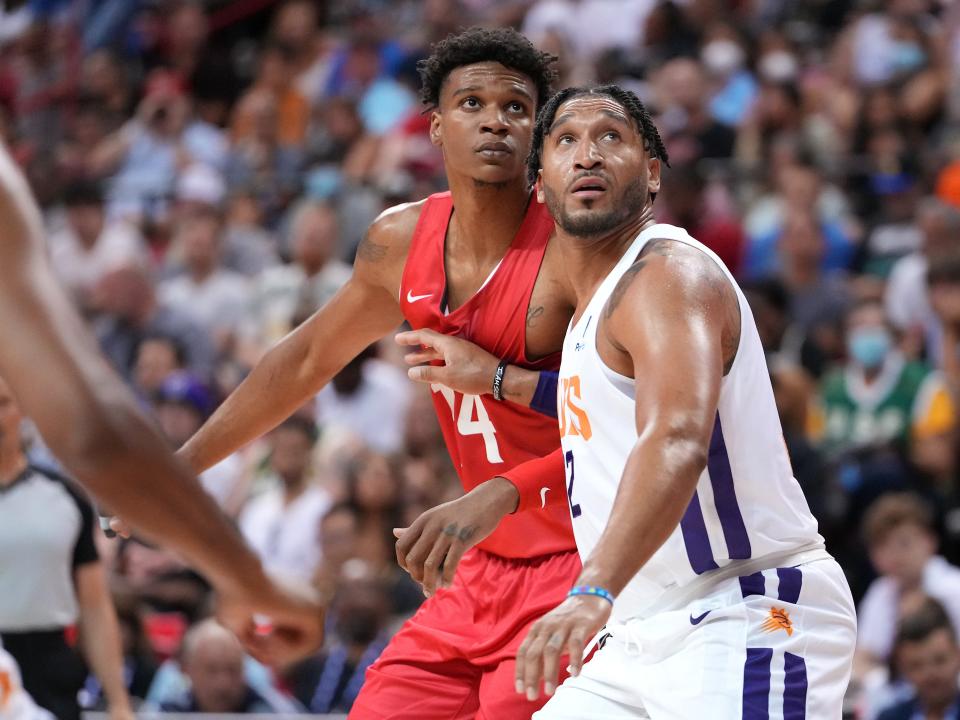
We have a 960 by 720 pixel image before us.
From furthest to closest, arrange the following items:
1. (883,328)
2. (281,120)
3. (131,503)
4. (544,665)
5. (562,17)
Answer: (281,120) < (562,17) < (883,328) < (544,665) < (131,503)

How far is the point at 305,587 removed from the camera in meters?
2.16

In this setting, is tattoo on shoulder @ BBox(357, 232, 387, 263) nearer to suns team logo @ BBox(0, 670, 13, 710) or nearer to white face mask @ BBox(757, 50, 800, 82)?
suns team logo @ BBox(0, 670, 13, 710)

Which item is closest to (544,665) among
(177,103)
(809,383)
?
(809,383)

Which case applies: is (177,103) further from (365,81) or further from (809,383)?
(809,383)

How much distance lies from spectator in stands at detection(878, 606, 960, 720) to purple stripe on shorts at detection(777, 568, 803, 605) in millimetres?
2752

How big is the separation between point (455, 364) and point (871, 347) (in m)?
4.29

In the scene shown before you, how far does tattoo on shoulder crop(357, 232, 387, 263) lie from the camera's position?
4980 millimetres

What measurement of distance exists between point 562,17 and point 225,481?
4.75m

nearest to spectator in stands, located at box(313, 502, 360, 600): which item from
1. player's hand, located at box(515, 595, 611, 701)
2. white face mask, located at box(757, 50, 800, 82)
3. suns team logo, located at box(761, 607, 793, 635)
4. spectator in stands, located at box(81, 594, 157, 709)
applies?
spectator in stands, located at box(81, 594, 157, 709)

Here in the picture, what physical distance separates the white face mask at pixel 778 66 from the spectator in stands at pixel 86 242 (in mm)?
4652

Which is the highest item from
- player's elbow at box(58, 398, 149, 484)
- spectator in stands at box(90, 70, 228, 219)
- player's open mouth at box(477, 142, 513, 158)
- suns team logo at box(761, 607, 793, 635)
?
player's elbow at box(58, 398, 149, 484)

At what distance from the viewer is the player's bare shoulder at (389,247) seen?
4945 mm

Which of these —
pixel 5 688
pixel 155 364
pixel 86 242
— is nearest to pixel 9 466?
pixel 5 688

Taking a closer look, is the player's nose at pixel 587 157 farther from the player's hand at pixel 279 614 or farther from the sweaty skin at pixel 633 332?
the player's hand at pixel 279 614
